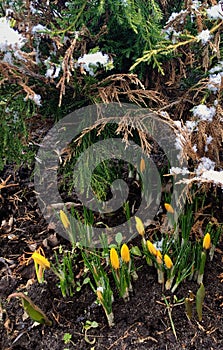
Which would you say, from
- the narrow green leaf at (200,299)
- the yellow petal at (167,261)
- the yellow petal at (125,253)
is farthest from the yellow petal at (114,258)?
the narrow green leaf at (200,299)

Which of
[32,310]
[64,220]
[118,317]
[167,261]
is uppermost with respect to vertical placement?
[64,220]

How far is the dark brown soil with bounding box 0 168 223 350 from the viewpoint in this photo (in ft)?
4.91

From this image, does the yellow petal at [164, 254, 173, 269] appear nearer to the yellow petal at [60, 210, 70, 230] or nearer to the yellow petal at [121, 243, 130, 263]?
the yellow petal at [121, 243, 130, 263]

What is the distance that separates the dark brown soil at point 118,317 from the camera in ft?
4.91

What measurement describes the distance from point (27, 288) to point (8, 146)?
2.10 ft

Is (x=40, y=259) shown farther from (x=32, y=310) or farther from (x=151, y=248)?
(x=151, y=248)

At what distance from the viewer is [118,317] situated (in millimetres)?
1587

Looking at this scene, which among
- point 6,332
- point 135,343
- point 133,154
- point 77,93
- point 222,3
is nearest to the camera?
point 135,343

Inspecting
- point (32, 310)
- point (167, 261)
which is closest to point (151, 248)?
point (167, 261)

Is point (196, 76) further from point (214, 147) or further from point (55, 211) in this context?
point (55, 211)

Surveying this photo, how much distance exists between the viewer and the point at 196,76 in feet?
6.42

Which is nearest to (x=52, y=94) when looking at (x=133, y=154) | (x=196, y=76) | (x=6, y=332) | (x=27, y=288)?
(x=133, y=154)

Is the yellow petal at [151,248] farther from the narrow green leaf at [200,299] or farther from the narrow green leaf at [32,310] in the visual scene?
the narrow green leaf at [32,310]

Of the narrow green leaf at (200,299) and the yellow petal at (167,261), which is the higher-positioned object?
the yellow petal at (167,261)
